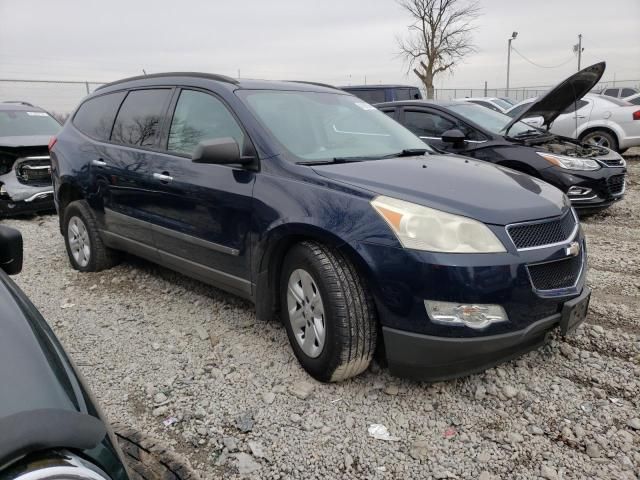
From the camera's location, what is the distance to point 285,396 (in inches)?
109

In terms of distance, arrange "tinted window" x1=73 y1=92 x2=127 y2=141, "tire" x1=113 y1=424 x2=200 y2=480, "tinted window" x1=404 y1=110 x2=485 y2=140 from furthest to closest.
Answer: "tinted window" x1=404 y1=110 x2=485 y2=140 < "tinted window" x1=73 y1=92 x2=127 y2=141 < "tire" x1=113 y1=424 x2=200 y2=480

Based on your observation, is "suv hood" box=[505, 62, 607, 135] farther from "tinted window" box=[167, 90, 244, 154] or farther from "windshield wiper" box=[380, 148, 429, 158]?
"tinted window" box=[167, 90, 244, 154]

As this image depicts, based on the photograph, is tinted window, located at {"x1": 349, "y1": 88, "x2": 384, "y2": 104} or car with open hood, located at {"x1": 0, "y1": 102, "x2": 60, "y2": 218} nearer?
car with open hood, located at {"x1": 0, "y1": 102, "x2": 60, "y2": 218}

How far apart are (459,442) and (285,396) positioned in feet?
3.03

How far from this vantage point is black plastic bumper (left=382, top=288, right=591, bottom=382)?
2.41 m

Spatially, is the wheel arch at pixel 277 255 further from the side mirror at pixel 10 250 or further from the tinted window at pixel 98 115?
the tinted window at pixel 98 115

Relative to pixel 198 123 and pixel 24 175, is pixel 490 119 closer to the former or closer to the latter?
pixel 198 123

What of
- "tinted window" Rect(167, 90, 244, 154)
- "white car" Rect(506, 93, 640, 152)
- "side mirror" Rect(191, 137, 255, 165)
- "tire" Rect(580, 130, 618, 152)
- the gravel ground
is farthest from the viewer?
"tire" Rect(580, 130, 618, 152)

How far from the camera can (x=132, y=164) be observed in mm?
3945

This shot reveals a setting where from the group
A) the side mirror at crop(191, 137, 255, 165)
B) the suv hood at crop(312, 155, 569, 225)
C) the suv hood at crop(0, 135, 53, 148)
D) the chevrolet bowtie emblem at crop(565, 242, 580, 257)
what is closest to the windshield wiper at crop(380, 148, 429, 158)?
the suv hood at crop(312, 155, 569, 225)

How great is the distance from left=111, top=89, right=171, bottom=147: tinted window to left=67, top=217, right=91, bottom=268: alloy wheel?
985mm

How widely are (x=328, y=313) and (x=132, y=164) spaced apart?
223 cm

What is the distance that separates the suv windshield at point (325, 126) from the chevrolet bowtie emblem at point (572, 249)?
4.14ft

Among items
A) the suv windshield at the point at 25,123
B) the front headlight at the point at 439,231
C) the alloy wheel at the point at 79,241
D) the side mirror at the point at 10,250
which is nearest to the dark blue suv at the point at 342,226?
the front headlight at the point at 439,231
